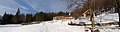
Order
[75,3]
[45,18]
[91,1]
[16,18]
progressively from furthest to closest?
[16,18] < [45,18] < [75,3] < [91,1]

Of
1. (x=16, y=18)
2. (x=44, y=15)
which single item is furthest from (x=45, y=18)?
(x=16, y=18)

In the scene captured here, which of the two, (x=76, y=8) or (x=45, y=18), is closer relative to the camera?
(x=76, y=8)

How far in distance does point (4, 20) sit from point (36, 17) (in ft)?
63.0

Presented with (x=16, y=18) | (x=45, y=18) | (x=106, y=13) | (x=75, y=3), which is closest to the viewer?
(x=75, y=3)

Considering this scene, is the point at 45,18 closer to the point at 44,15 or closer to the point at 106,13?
the point at 44,15

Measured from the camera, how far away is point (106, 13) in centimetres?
4903

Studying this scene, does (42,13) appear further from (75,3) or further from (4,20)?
(75,3)

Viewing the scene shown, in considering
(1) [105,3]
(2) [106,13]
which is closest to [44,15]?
(2) [106,13]

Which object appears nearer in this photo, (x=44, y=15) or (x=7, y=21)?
(x=44, y=15)

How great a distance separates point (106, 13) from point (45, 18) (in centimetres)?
7676

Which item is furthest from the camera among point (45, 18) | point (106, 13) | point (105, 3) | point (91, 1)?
point (45, 18)

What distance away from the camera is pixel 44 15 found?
127 m

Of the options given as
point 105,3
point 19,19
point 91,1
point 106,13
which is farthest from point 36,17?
point 91,1

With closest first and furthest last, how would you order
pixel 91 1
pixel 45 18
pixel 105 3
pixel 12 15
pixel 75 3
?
pixel 91 1
pixel 75 3
pixel 105 3
pixel 45 18
pixel 12 15
